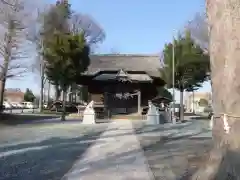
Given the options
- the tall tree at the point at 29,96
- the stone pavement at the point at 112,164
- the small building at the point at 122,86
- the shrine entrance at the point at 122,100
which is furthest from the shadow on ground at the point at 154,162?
the tall tree at the point at 29,96

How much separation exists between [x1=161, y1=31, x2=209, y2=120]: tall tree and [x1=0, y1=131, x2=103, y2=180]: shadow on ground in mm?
22853

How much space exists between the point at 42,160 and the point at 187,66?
27.4m

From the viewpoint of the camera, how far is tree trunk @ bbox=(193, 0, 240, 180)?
16.3 feet

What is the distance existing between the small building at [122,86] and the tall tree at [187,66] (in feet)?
8.74

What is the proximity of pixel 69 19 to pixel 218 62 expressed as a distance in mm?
55010

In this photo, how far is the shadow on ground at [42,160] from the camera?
27.0 ft

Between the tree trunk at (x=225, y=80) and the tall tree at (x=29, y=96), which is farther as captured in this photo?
the tall tree at (x=29, y=96)

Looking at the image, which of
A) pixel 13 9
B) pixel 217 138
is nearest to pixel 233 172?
pixel 217 138

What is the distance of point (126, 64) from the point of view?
145 feet

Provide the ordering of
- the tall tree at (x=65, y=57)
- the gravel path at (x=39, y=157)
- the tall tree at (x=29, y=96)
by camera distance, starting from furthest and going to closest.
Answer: the tall tree at (x=29, y=96) → the tall tree at (x=65, y=57) → the gravel path at (x=39, y=157)

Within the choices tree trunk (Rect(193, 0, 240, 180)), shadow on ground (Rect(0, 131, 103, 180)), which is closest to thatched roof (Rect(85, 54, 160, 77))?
shadow on ground (Rect(0, 131, 103, 180))

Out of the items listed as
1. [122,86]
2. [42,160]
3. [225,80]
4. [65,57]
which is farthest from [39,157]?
[122,86]

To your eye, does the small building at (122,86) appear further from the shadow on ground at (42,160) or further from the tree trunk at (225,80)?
the tree trunk at (225,80)

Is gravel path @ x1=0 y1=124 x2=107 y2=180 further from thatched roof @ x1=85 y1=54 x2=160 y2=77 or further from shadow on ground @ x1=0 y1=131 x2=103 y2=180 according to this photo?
thatched roof @ x1=85 y1=54 x2=160 y2=77
